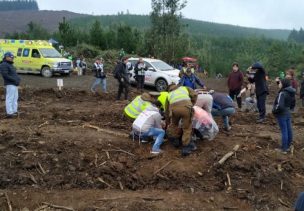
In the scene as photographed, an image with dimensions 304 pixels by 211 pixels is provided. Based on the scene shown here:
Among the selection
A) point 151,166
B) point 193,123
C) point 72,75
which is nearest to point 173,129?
point 193,123

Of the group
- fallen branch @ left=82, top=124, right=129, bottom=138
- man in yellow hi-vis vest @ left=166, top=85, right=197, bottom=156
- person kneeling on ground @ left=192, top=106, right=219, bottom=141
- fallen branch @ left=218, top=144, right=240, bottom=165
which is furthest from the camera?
fallen branch @ left=82, top=124, right=129, bottom=138

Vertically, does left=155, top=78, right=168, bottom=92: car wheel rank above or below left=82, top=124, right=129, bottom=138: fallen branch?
below

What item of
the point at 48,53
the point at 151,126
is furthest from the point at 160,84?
the point at 151,126

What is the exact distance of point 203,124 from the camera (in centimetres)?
970

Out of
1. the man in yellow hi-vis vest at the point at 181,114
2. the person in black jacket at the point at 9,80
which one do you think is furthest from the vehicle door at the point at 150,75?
the man in yellow hi-vis vest at the point at 181,114

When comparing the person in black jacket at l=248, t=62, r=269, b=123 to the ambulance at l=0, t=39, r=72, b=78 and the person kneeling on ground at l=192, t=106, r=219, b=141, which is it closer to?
the person kneeling on ground at l=192, t=106, r=219, b=141

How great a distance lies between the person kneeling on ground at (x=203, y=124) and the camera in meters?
9.70

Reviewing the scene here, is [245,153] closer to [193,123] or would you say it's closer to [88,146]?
[193,123]

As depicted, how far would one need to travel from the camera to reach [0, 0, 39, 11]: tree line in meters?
147

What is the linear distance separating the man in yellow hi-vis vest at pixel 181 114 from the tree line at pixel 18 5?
145858mm

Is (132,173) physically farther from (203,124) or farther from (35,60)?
(35,60)

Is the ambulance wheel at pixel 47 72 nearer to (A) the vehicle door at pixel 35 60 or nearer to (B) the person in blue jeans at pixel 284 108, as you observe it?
(A) the vehicle door at pixel 35 60

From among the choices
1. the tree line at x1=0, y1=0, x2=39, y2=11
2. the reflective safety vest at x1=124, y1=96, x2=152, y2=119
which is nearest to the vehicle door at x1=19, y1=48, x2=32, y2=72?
the reflective safety vest at x1=124, y1=96, x2=152, y2=119

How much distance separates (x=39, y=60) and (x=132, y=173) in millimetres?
21451
